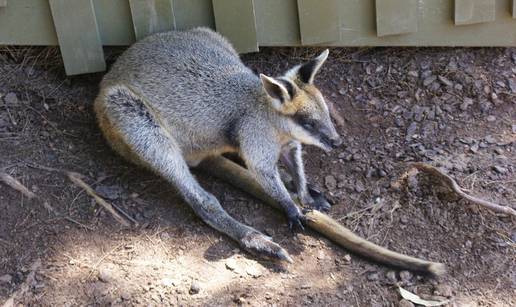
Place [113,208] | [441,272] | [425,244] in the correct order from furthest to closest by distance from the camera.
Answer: [113,208]
[425,244]
[441,272]

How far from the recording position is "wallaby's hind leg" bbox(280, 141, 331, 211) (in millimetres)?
5215

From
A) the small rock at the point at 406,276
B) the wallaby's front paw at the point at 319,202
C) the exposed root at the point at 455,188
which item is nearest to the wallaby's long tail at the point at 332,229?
the small rock at the point at 406,276

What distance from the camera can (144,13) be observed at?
5609 mm

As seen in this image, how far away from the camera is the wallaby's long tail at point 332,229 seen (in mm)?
4434

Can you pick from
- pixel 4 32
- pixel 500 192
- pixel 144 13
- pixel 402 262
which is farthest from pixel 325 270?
pixel 4 32

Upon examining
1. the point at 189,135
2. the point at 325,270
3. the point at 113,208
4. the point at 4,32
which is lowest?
the point at 325,270

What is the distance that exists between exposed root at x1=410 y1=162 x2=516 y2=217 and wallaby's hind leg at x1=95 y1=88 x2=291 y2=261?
4.76 feet

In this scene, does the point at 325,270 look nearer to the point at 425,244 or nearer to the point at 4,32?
the point at 425,244

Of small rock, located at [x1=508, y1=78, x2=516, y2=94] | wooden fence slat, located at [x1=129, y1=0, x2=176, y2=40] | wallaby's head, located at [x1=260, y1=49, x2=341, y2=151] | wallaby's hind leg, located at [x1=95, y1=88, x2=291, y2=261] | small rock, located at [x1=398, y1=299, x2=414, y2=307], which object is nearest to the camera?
small rock, located at [x1=398, y1=299, x2=414, y2=307]

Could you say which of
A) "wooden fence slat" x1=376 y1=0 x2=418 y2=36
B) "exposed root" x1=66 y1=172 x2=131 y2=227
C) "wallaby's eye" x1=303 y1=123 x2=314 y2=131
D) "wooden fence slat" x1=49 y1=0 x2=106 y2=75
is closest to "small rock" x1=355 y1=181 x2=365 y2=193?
"wallaby's eye" x1=303 y1=123 x2=314 y2=131

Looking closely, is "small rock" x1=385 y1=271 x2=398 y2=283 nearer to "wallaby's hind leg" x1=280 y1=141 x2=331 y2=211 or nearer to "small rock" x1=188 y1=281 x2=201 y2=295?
"wallaby's hind leg" x1=280 y1=141 x2=331 y2=211

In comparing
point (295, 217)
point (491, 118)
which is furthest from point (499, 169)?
point (295, 217)

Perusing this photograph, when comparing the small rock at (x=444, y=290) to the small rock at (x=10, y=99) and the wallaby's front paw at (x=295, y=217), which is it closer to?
the wallaby's front paw at (x=295, y=217)

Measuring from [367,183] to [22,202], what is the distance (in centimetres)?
270
